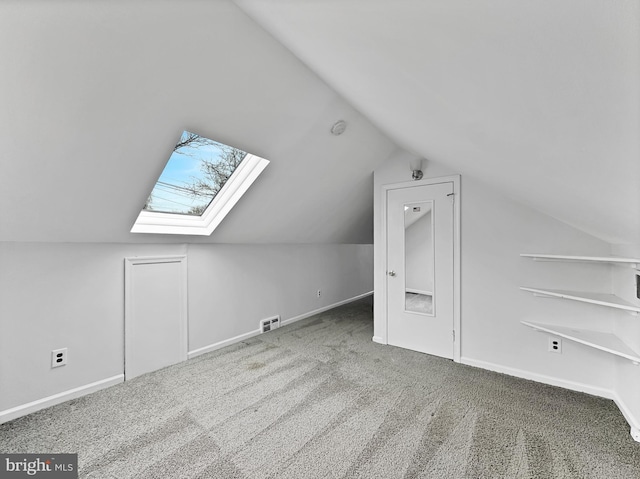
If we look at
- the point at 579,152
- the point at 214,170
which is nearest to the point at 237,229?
the point at 214,170

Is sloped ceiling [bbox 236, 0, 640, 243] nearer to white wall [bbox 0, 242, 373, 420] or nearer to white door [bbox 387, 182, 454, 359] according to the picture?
white door [bbox 387, 182, 454, 359]

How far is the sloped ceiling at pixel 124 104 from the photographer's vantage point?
4.02 feet

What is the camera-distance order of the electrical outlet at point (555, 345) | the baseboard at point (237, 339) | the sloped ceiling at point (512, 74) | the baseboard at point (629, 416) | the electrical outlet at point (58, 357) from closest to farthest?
the sloped ceiling at point (512, 74) < the baseboard at point (629, 416) < the electrical outlet at point (58, 357) < the electrical outlet at point (555, 345) < the baseboard at point (237, 339)

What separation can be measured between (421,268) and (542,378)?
1.36m

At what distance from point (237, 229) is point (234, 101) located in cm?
152

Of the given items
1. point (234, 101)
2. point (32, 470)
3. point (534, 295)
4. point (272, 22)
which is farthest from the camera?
point (534, 295)

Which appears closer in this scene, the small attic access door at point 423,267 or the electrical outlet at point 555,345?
the electrical outlet at point 555,345

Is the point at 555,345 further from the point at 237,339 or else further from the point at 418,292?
the point at 237,339

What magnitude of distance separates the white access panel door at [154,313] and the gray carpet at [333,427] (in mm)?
159

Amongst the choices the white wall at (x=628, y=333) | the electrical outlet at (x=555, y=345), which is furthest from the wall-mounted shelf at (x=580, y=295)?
the electrical outlet at (x=555, y=345)

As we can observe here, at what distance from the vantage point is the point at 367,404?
82.7 inches

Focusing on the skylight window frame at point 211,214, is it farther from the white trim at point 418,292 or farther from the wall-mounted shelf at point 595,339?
the wall-mounted shelf at point 595,339

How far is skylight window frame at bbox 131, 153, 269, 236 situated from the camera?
253 centimetres

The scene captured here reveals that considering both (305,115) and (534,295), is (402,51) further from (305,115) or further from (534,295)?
(534,295)
